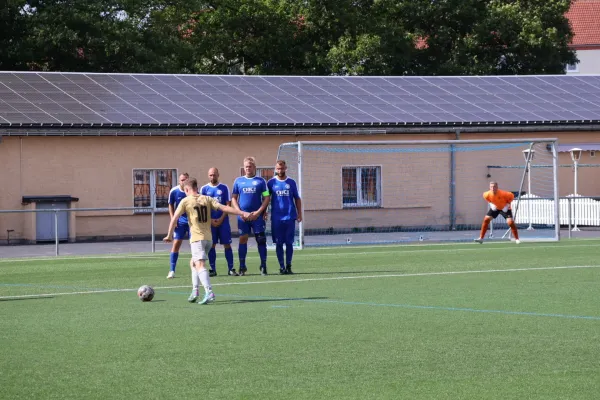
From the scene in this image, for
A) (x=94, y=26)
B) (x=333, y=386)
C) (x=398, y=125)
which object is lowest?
(x=333, y=386)

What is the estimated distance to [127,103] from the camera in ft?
120

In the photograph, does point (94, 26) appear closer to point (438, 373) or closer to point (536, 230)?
point (536, 230)

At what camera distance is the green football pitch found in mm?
8414

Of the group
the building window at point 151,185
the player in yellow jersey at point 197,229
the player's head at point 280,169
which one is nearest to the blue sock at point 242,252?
the player's head at point 280,169

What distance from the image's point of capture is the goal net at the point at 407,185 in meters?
35.1

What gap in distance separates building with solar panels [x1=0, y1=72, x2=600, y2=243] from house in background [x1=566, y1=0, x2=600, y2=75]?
49389mm

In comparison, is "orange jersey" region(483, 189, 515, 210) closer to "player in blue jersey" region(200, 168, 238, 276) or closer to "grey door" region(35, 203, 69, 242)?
"player in blue jersey" region(200, 168, 238, 276)

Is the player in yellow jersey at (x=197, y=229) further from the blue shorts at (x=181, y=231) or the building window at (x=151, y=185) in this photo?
the building window at (x=151, y=185)

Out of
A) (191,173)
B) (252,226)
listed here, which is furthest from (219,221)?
(191,173)

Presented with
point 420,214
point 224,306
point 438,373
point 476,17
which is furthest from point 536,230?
point 476,17

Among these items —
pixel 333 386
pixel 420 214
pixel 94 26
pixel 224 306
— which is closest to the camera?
pixel 333 386

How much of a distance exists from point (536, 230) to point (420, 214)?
18.3 feet

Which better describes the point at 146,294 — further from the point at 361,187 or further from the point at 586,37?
the point at 586,37

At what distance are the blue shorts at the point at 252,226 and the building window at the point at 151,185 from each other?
1607 centimetres
